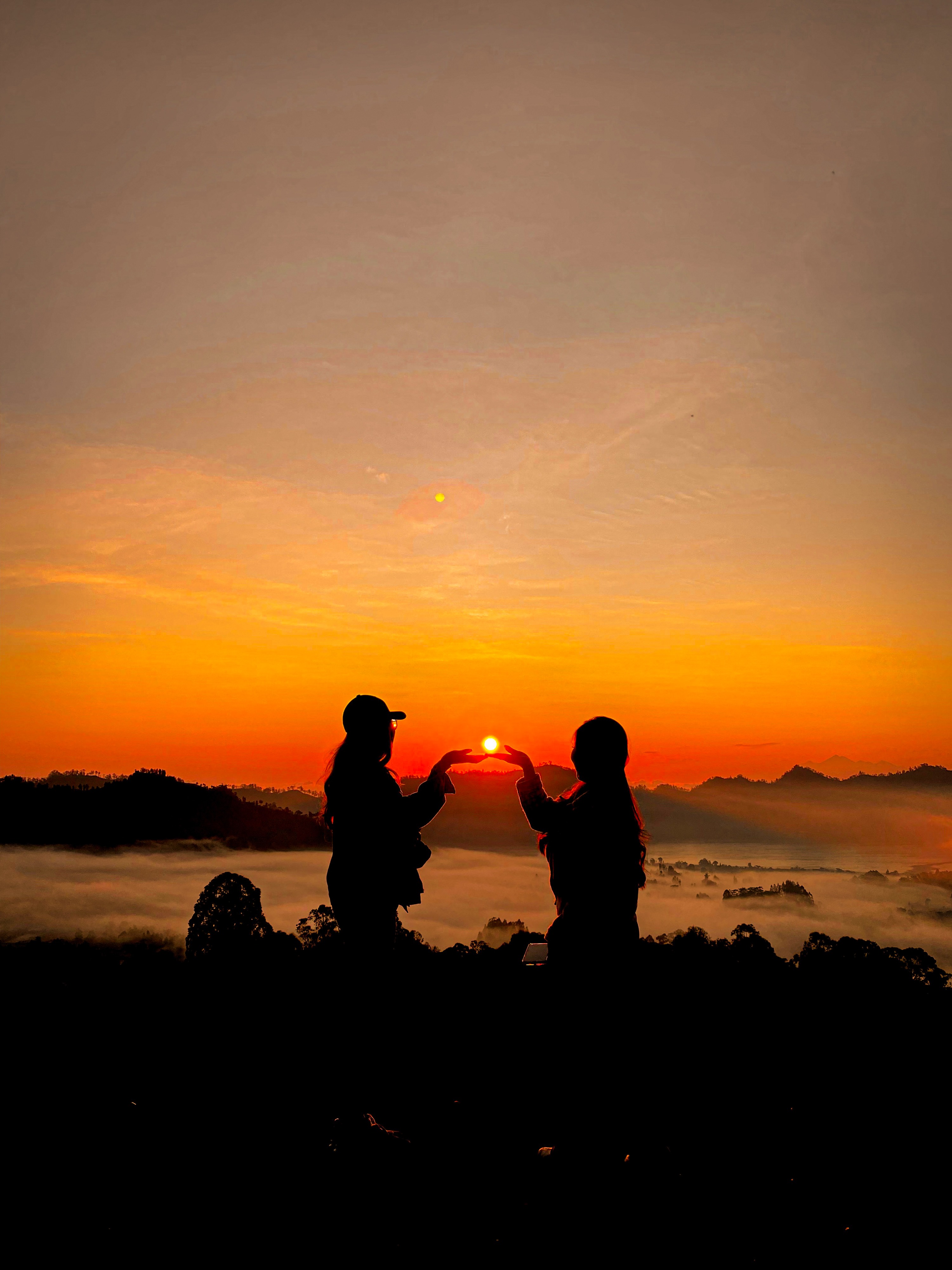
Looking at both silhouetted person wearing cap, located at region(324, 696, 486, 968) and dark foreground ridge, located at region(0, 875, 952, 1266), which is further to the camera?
silhouetted person wearing cap, located at region(324, 696, 486, 968)

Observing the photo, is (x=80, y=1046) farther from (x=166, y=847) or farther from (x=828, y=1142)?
(x=166, y=847)

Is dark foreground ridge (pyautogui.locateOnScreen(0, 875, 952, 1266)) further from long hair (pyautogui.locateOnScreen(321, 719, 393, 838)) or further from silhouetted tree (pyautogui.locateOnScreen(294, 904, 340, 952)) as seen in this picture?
silhouetted tree (pyautogui.locateOnScreen(294, 904, 340, 952))

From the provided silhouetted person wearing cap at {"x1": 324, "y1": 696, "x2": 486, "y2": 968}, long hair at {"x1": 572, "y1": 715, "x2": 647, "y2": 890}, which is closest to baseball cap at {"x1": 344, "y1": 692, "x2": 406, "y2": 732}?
silhouetted person wearing cap at {"x1": 324, "y1": 696, "x2": 486, "y2": 968}

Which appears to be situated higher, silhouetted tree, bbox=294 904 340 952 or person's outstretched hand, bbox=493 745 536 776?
person's outstretched hand, bbox=493 745 536 776

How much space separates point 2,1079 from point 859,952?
74808mm

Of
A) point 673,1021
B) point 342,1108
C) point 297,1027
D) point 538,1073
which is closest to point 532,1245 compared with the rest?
point 538,1073

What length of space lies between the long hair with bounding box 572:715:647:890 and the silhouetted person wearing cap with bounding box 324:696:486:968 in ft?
5.46

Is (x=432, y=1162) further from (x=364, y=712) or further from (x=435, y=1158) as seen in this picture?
(x=364, y=712)

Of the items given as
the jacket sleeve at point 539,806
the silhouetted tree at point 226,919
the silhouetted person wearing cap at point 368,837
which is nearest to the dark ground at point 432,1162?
the silhouetted person wearing cap at point 368,837

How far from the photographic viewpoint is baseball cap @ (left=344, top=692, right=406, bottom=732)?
23.5 feet

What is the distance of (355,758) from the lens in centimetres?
711

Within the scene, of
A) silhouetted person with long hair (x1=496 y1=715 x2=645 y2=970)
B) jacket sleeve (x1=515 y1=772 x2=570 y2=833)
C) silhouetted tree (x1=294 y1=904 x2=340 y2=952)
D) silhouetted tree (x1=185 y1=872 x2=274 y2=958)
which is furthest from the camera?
silhouetted tree (x1=294 y1=904 x2=340 y2=952)

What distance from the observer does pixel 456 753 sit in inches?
315

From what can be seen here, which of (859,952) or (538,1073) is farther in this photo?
(859,952)
